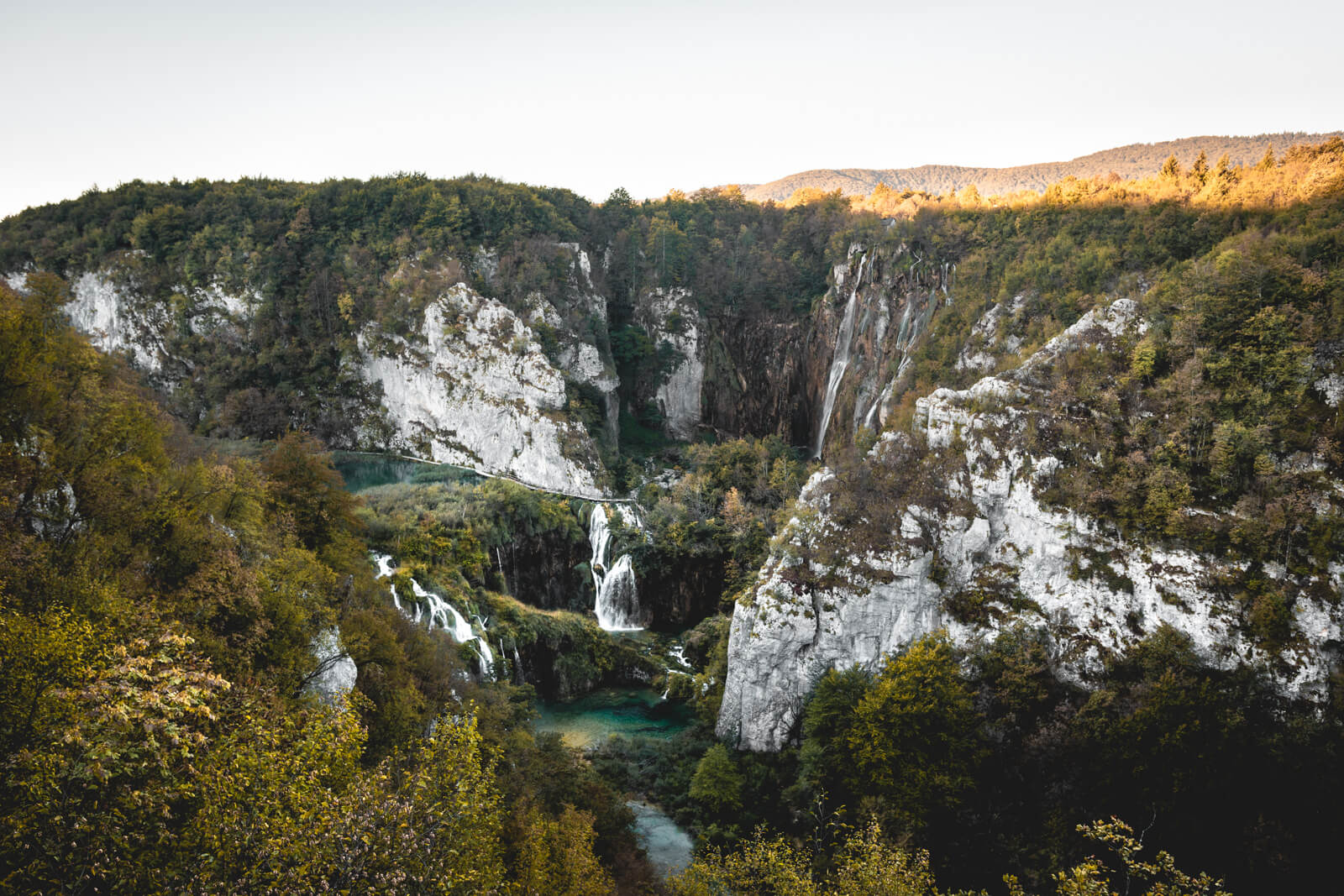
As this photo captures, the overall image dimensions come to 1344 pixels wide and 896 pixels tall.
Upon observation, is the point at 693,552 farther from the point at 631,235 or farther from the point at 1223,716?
the point at 631,235

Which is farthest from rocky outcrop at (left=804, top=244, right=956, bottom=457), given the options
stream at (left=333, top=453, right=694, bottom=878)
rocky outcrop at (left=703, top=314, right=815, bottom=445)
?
stream at (left=333, top=453, right=694, bottom=878)

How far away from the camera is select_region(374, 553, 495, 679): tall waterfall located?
34.2 meters

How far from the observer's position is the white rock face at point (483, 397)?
5919 centimetres

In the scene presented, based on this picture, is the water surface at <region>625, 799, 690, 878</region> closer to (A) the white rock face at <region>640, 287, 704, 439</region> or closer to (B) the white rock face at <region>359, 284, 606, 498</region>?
(B) the white rock face at <region>359, 284, 606, 498</region>

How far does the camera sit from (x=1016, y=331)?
136ft

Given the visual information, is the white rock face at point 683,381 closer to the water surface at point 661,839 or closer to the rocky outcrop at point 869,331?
the rocky outcrop at point 869,331

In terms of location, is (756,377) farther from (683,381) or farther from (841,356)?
(841,356)

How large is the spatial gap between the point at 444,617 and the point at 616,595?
15.0 m

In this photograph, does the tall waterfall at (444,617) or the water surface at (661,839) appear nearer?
the water surface at (661,839)

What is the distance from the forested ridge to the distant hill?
62.8ft

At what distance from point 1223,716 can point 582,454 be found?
4603 centimetres

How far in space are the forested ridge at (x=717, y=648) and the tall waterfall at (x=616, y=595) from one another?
4.91 feet

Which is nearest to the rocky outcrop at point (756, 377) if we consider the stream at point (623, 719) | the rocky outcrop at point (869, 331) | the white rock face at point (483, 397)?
the rocky outcrop at point (869, 331)

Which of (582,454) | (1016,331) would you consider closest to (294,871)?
(1016,331)
